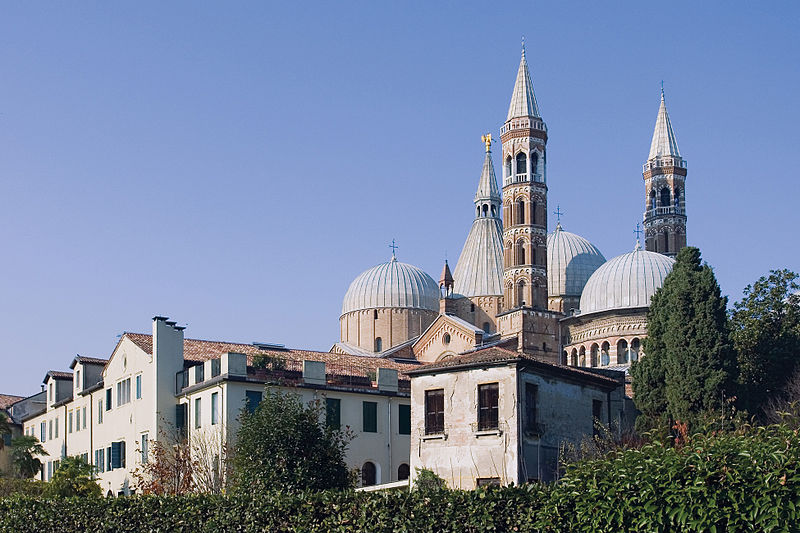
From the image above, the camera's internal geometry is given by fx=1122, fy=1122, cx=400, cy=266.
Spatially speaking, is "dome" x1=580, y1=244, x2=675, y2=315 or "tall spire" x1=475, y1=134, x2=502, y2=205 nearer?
"dome" x1=580, y1=244, x2=675, y2=315

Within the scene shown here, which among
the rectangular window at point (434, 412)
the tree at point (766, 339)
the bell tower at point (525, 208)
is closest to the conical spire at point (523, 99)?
the bell tower at point (525, 208)

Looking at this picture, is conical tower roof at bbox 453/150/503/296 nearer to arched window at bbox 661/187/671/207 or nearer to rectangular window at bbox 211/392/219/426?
arched window at bbox 661/187/671/207

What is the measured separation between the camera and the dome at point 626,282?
71.4m

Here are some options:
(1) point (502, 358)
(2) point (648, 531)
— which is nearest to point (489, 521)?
(2) point (648, 531)

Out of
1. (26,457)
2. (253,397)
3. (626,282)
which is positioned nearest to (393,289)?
(626,282)

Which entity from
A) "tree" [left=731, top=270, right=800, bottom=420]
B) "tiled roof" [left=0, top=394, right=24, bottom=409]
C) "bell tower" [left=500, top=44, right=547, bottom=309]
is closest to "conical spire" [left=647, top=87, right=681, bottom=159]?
"bell tower" [left=500, top=44, right=547, bottom=309]

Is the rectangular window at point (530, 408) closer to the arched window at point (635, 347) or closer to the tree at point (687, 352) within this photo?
the tree at point (687, 352)

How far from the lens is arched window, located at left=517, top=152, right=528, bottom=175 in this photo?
77.8 meters

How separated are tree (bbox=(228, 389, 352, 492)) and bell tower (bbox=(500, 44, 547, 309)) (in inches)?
2058

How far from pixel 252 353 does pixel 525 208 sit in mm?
36674

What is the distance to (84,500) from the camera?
2403 cm

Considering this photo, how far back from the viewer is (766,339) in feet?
150

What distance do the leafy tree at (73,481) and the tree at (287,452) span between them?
15117 millimetres

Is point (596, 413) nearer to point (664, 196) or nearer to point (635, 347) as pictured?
point (635, 347)
